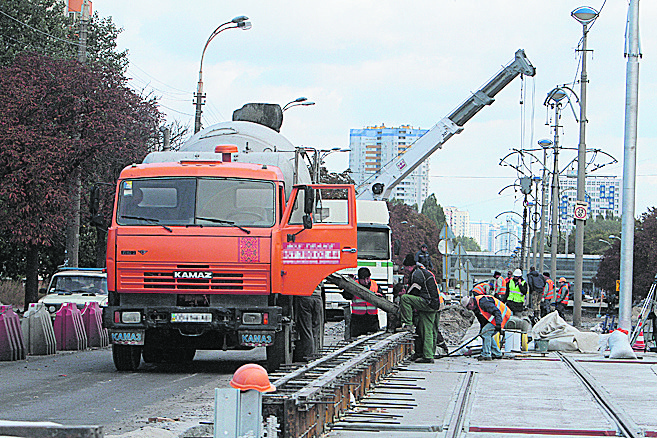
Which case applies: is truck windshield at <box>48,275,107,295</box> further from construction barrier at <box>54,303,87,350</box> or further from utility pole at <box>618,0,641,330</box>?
utility pole at <box>618,0,641,330</box>

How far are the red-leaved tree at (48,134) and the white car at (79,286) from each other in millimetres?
3082

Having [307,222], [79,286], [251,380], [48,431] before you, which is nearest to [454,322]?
[79,286]

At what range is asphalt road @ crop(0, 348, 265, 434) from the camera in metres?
9.53

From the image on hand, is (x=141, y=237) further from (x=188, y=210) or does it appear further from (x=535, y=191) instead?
(x=535, y=191)

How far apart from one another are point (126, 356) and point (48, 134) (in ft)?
39.7

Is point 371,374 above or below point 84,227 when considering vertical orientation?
below

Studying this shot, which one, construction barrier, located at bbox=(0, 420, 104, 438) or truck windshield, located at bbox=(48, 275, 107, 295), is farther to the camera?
truck windshield, located at bbox=(48, 275, 107, 295)

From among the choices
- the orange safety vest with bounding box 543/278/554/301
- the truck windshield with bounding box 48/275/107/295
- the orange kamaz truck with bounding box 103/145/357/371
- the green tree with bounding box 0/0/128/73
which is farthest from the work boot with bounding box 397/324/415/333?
the green tree with bounding box 0/0/128/73

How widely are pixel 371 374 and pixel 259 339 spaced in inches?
69.5

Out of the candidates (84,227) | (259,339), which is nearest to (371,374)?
(259,339)

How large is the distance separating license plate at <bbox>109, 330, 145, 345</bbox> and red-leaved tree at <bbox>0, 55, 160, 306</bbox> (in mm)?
11835

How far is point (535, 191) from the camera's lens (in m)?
52.1

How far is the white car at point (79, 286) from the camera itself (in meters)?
20.8

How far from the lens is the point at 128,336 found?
1283 centimetres
